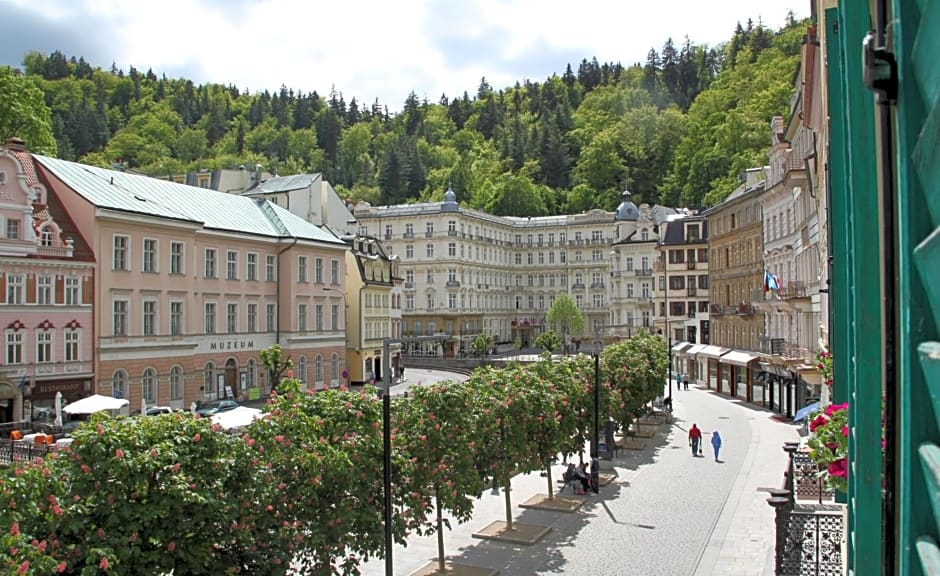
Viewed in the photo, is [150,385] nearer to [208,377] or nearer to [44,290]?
[208,377]

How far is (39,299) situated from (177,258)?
27.6 ft

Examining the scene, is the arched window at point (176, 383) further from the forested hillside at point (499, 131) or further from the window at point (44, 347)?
the forested hillside at point (499, 131)

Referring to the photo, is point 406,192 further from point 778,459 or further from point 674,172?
point 778,459

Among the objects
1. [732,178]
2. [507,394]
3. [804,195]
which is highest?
[732,178]

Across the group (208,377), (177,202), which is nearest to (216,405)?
(208,377)

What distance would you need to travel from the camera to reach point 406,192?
139750mm

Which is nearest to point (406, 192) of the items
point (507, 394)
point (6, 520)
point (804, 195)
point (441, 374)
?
point (441, 374)

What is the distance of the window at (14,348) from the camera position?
1411 inches

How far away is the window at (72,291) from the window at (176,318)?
6013 millimetres

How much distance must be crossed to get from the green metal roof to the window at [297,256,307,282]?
1351 millimetres

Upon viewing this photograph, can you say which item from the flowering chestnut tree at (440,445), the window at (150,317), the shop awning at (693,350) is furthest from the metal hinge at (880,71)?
the shop awning at (693,350)

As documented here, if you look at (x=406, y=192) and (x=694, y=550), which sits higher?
(x=406, y=192)

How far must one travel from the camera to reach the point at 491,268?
10588cm

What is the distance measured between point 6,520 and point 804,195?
121 feet
